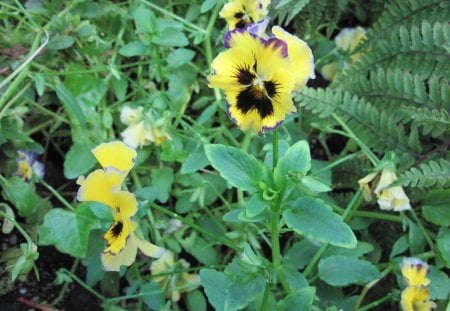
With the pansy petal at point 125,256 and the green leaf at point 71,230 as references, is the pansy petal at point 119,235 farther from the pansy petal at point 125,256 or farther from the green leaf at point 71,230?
the green leaf at point 71,230

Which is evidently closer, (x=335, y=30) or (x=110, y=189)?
(x=110, y=189)

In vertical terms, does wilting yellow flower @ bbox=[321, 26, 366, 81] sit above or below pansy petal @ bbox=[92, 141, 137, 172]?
below

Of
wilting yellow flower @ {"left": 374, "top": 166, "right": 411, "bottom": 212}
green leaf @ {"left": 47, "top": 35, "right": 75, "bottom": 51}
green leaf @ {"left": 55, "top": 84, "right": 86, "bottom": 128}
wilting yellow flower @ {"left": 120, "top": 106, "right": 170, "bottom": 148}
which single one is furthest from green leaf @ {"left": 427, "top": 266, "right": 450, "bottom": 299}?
green leaf @ {"left": 47, "top": 35, "right": 75, "bottom": 51}

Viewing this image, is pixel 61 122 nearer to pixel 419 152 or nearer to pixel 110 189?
pixel 110 189

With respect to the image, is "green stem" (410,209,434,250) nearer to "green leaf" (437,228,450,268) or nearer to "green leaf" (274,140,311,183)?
"green leaf" (437,228,450,268)

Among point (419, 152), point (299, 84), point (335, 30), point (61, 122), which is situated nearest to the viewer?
point (299, 84)

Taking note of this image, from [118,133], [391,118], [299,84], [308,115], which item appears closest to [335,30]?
[308,115]
